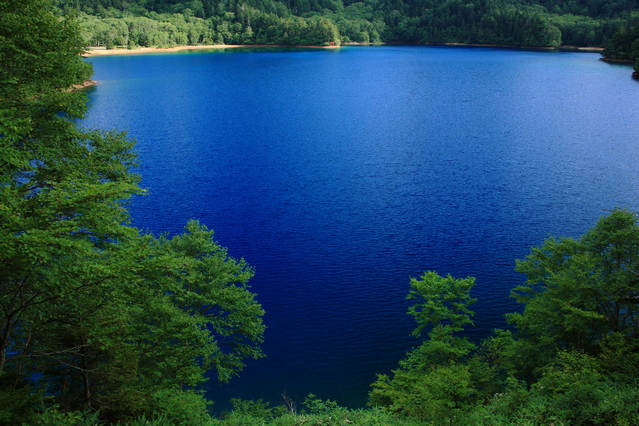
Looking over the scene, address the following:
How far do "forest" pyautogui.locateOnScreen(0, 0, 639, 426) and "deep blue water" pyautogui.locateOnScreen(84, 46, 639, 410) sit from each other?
4502 mm

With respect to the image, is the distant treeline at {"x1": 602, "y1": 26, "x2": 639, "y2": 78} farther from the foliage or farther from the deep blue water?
the foliage

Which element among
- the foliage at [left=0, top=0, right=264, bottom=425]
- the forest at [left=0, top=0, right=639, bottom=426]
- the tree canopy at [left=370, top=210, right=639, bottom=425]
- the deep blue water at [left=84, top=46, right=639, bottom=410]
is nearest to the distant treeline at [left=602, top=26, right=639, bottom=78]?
the deep blue water at [left=84, top=46, right=639, bottom=410]

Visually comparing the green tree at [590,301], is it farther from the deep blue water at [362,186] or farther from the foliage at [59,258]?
the foliage at [59,258]

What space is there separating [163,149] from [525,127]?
49705 millimetres

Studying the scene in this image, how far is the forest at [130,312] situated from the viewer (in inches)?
413

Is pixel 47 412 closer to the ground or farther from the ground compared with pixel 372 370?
farther from the ground

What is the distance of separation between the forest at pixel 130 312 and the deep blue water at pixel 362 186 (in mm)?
4502

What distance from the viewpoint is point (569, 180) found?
47.5m

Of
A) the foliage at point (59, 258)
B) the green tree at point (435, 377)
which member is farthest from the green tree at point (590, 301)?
the foliage at point (59, 258)

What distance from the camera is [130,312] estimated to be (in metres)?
18.6

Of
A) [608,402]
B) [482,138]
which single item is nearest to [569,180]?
[482,138]

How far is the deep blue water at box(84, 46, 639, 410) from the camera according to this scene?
27.4 meters

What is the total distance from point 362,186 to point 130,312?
101ft

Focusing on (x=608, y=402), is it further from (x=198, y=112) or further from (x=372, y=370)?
(x=198, y=112)
